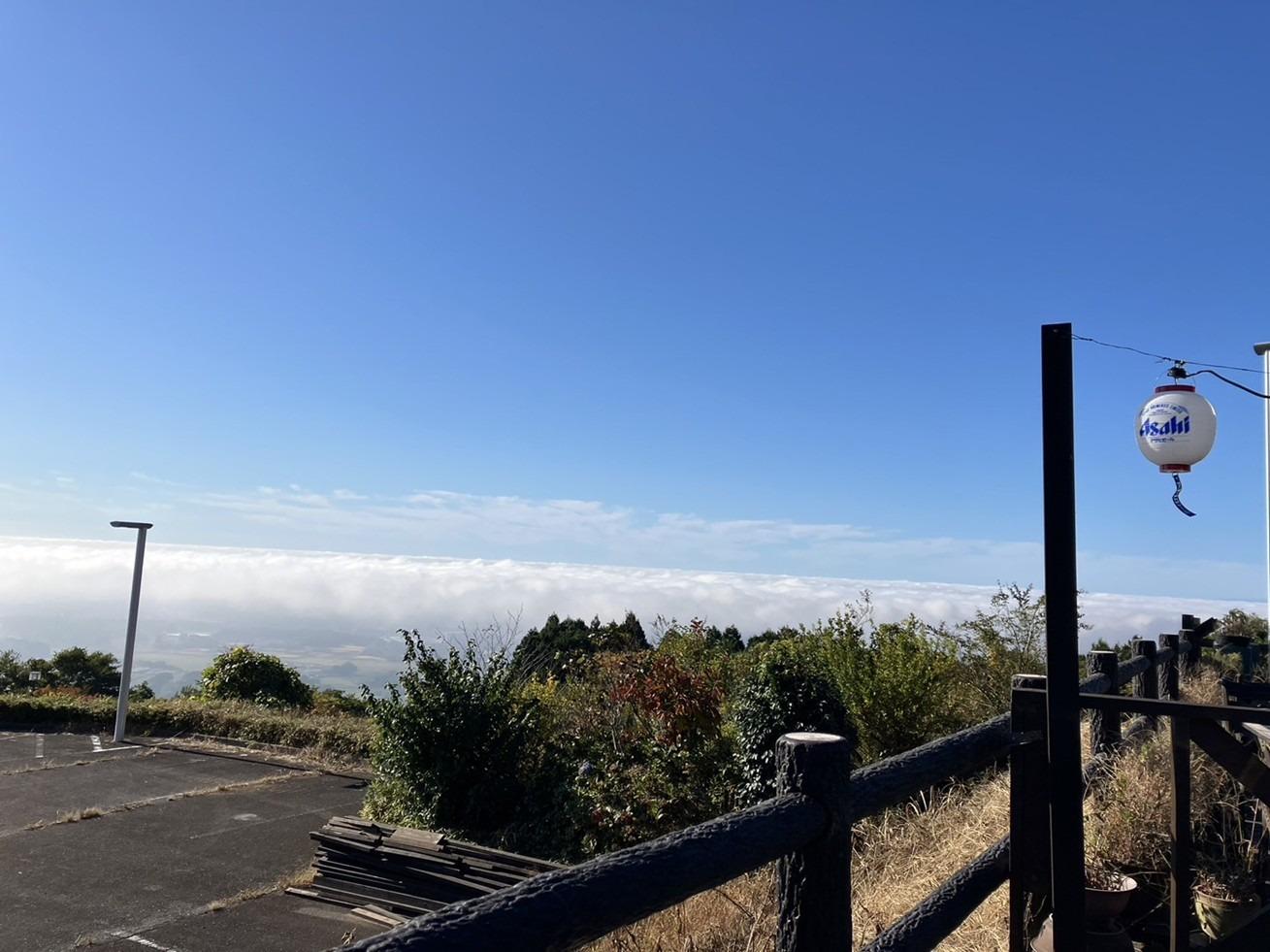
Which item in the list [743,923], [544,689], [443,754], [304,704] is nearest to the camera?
[743,923]

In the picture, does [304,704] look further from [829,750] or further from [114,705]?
[829,750]

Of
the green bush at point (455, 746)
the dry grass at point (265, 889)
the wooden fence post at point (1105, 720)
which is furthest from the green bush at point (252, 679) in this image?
the wooden fence post at point (1105, 720)

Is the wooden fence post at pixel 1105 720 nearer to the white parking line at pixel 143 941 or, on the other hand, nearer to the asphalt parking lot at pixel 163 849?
the asphalt parking lot at pixel 163 849

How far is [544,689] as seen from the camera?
39.4 feet

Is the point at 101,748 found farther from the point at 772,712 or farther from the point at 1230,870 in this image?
the point at 1230,870

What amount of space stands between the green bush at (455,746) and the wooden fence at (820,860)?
576cm

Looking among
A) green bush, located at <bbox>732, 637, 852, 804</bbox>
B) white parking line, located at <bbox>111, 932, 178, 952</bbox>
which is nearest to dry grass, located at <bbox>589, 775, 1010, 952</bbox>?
green bush, located at <bbox>732, 637, 852, 804</bbox>

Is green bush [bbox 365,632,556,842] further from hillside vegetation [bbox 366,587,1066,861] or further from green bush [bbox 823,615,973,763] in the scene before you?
green bush [bbox 823,615,973,763]

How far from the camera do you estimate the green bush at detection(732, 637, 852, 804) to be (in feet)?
23.6

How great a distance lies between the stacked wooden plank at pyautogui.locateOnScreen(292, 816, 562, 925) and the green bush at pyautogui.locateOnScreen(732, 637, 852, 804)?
1.79 m

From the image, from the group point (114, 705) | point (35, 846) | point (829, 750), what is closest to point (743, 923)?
point (829, 750)

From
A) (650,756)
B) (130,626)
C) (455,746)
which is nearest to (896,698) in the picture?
(650,756)

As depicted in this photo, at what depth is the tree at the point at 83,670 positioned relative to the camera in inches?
1055

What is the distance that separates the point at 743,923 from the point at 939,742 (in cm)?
202
